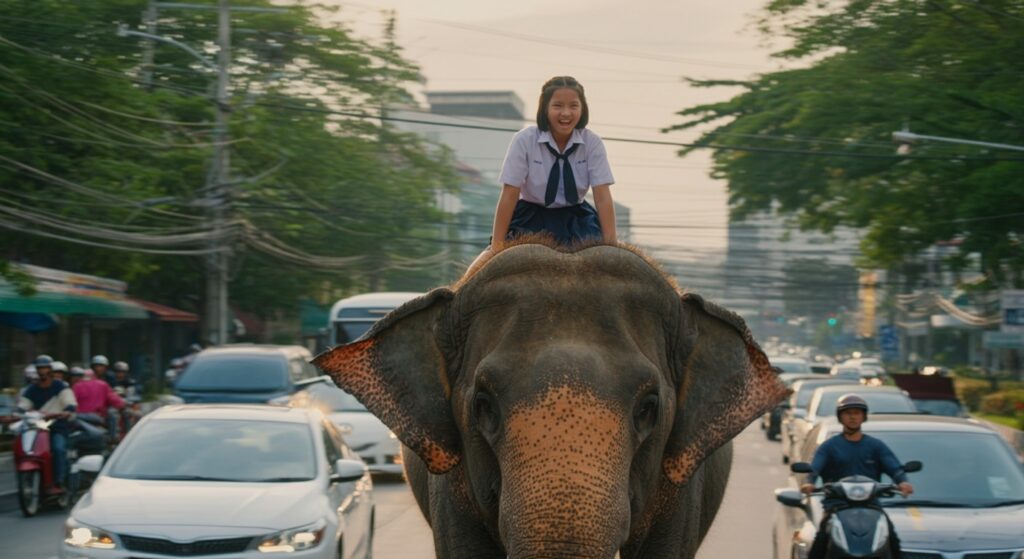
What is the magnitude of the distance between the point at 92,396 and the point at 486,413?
17.9 m

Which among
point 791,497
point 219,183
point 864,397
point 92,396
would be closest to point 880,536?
point 791,497

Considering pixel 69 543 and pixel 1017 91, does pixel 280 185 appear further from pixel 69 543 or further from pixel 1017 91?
pixel 69 543

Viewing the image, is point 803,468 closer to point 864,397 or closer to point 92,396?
point 864,397

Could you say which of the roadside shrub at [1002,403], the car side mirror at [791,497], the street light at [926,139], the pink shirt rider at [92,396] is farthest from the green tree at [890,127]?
the car side mirror at [791,497]

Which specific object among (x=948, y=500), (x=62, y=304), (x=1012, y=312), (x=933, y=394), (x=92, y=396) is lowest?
(x=933, y=394)

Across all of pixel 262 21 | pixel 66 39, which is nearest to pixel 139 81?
pixel 66 39

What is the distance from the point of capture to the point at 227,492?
11.9 metres

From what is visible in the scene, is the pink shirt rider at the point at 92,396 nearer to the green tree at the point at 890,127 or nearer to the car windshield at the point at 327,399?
the car windshield at the point at 327,399

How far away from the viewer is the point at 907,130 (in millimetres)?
32281

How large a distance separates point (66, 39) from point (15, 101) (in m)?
5.54

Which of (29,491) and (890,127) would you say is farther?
(890,127)

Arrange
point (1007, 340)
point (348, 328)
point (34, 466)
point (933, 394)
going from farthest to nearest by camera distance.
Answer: point (1007, 340) < point (348, 328) < point (933, 394) < point (34, 466)

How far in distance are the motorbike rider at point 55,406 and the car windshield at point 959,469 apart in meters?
11.0

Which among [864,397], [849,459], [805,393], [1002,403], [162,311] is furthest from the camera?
[162,311]
